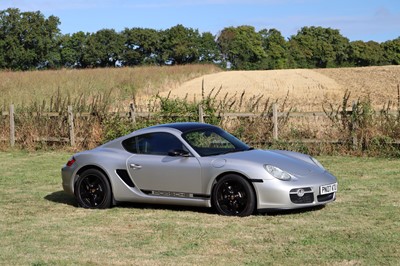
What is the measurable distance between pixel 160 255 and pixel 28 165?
11009mm

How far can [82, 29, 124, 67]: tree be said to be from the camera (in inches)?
4618

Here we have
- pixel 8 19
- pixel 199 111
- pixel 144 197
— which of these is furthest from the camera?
pixel 8 19

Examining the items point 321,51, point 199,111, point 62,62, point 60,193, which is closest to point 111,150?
point 60,193

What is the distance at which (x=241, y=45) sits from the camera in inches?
5753

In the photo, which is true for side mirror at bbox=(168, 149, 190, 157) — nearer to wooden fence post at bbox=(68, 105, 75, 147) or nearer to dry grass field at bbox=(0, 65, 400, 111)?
wooden fence post at bbox=(68, 105, 75, 147)

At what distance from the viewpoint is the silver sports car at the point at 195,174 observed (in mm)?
9398

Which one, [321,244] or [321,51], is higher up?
[321,51]

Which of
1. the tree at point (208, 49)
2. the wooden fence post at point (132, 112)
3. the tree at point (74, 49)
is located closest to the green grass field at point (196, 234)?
the wooden fence post at point (132, 112)

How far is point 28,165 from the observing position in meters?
17.7

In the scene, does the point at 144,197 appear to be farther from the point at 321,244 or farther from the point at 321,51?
the point at 321,51

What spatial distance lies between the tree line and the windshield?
298 ft

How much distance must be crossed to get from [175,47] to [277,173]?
383 feet

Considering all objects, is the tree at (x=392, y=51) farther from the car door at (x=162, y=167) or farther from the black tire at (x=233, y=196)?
the black tire at (x=233, y=196)

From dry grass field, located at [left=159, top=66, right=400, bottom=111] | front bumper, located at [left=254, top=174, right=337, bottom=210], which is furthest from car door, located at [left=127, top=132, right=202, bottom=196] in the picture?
dry grass field, located at [left=159, top=66, right=400, bottom=111]
